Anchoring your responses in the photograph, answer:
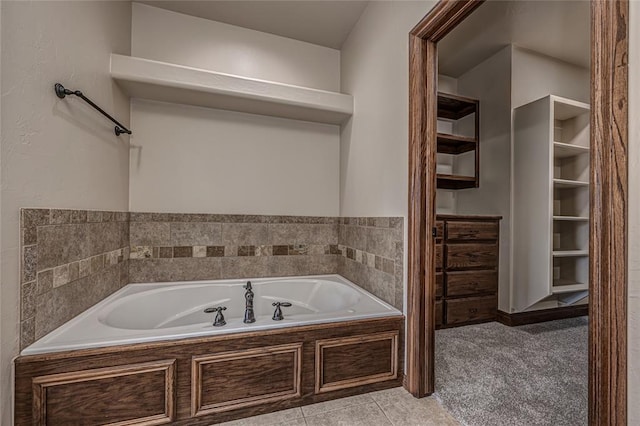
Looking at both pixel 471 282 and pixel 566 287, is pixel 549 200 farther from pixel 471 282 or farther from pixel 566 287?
pixel 471 282

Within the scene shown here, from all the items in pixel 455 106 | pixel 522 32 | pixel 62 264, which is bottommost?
pixel 62 264

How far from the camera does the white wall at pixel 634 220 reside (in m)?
0.72

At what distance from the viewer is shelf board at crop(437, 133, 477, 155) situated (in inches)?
101

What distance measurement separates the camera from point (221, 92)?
2.08 meters

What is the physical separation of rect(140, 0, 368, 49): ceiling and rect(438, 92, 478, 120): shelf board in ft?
3.55

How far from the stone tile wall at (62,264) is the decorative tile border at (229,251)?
28cm

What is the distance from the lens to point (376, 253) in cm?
198

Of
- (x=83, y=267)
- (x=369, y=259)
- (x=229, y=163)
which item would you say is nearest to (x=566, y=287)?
(x=369, y=259)

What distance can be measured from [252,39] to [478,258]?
2868 millimetres

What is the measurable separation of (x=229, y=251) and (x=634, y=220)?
2.34 meters

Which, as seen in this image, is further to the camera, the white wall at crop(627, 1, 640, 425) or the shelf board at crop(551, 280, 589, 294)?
the shelf board at crop(551, 280, 589, 294)

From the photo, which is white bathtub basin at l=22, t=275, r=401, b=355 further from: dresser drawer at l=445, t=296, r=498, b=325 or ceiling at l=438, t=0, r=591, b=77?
ceiling at l=438, t=0, r=591, b=77

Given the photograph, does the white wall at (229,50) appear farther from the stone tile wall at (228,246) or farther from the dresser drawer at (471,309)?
the dresser drawer at (471,309)

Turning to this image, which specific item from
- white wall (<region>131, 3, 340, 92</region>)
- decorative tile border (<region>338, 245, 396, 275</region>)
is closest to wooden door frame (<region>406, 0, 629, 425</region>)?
decorative tile border (<region>338, 245, 396, 275</region>)
